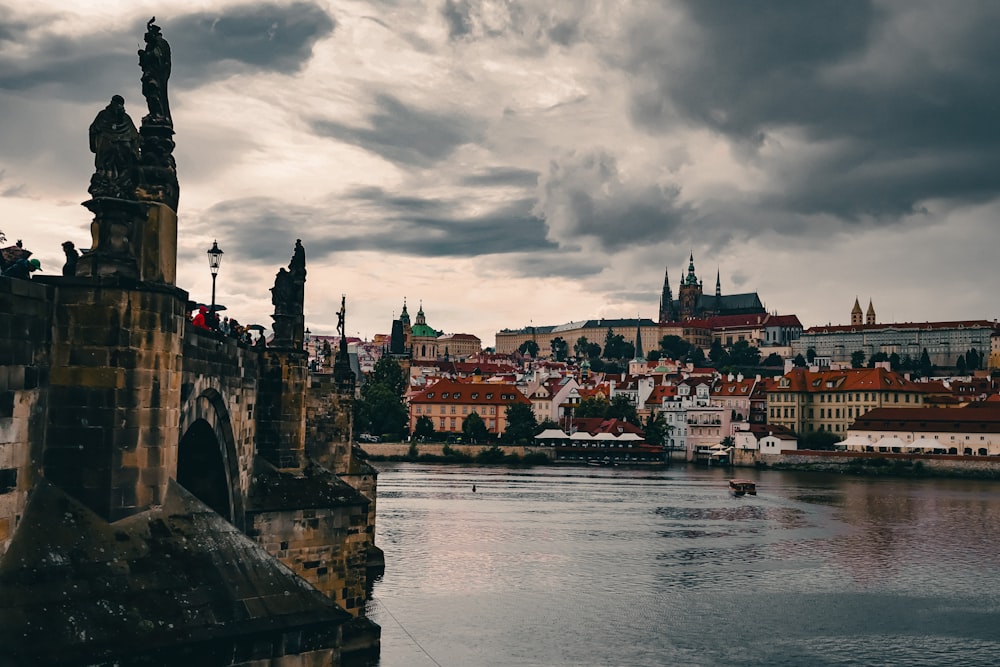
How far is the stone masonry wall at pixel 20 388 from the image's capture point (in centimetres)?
1259

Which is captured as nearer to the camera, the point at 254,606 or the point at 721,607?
the point at 254,606

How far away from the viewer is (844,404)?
15450 cm

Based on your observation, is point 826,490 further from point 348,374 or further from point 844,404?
point 348,374

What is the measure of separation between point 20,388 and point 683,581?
3785 cm

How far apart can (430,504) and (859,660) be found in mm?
45545

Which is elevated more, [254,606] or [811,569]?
[254,606]

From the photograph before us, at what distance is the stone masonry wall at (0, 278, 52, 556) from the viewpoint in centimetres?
1259

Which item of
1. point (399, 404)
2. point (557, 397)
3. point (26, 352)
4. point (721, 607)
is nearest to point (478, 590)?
point (721, 607)

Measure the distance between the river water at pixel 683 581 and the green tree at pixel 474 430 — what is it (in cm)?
6053

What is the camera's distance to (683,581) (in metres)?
47.0

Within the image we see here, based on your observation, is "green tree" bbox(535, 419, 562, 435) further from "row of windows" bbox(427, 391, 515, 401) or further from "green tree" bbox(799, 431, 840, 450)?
"green tree" bbox(799, 431, 840, 450)

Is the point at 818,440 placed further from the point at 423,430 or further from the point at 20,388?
the point at 20,388

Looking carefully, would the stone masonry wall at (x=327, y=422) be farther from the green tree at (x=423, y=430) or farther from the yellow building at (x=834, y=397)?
the yellow building at (x=834, y=397)

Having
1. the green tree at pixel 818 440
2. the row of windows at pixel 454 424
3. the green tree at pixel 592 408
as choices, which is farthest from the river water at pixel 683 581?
the green tree at pixel 592 408
